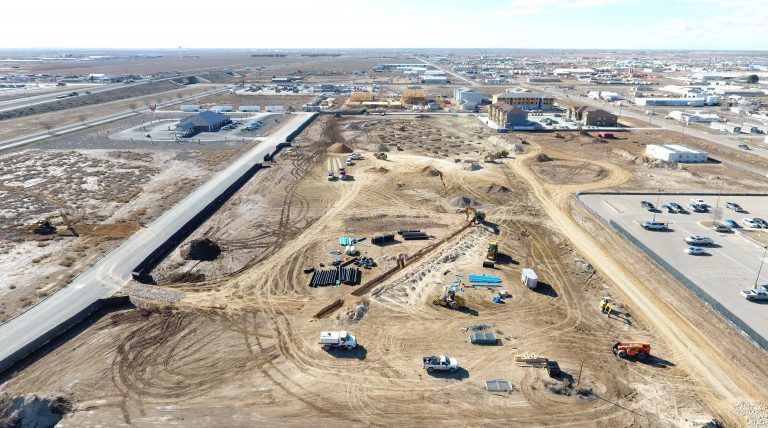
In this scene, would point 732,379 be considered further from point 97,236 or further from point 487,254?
point 97,236

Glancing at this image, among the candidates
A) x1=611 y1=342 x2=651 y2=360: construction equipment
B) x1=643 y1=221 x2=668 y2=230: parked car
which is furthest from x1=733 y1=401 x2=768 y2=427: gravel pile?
x1=643 y1=221 x2=668 y2=230: parked car

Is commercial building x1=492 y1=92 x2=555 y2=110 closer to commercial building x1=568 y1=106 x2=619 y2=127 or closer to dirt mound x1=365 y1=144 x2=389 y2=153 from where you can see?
commercial building x1=568 y1=106 x2=619 y2=127

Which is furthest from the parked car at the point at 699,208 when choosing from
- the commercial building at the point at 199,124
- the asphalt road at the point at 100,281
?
the commercial building at the point at 199,124

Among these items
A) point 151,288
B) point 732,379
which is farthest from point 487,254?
point 151,288

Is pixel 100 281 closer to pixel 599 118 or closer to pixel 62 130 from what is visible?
pixel 62 130

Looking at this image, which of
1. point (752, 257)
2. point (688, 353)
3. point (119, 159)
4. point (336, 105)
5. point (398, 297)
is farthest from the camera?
point (336, 105)

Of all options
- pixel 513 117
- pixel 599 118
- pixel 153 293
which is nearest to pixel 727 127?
pixel 599 118
